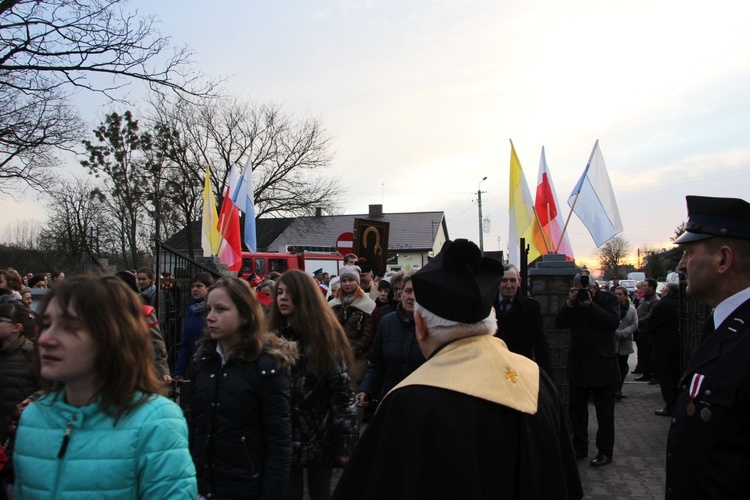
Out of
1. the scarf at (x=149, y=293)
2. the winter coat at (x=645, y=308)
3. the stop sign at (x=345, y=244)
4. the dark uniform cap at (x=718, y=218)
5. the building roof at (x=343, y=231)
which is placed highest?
the building roof at (x=343, y=231)

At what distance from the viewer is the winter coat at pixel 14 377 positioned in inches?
145

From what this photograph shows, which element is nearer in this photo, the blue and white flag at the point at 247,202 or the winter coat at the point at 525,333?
the winter coat at the point at 525,333

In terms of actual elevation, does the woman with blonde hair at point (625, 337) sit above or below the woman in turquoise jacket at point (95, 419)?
below

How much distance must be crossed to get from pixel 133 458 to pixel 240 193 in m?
11.6

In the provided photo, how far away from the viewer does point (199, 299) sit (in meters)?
7.00

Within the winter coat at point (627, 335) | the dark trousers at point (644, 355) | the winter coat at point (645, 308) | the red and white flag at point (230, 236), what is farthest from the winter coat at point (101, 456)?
the dark trousers at point (644, 355)

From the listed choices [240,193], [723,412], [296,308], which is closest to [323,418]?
[296,308]

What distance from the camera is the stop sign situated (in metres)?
11.5

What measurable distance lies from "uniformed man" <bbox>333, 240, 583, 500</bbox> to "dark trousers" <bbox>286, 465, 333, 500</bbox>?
2.11 meters

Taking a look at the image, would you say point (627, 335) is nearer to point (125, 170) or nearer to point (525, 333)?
point (525, 333)

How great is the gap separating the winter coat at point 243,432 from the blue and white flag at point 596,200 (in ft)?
23.6

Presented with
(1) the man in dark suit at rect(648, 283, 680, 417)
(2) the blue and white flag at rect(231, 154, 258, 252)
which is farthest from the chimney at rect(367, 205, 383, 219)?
(1) the man in dark suit at rect(648, 283, 680, 417)

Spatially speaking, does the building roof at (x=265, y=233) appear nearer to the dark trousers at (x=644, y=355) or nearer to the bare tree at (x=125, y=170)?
the bare tree at (x=125, y=170)

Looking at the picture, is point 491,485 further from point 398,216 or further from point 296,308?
→ point 398,216
